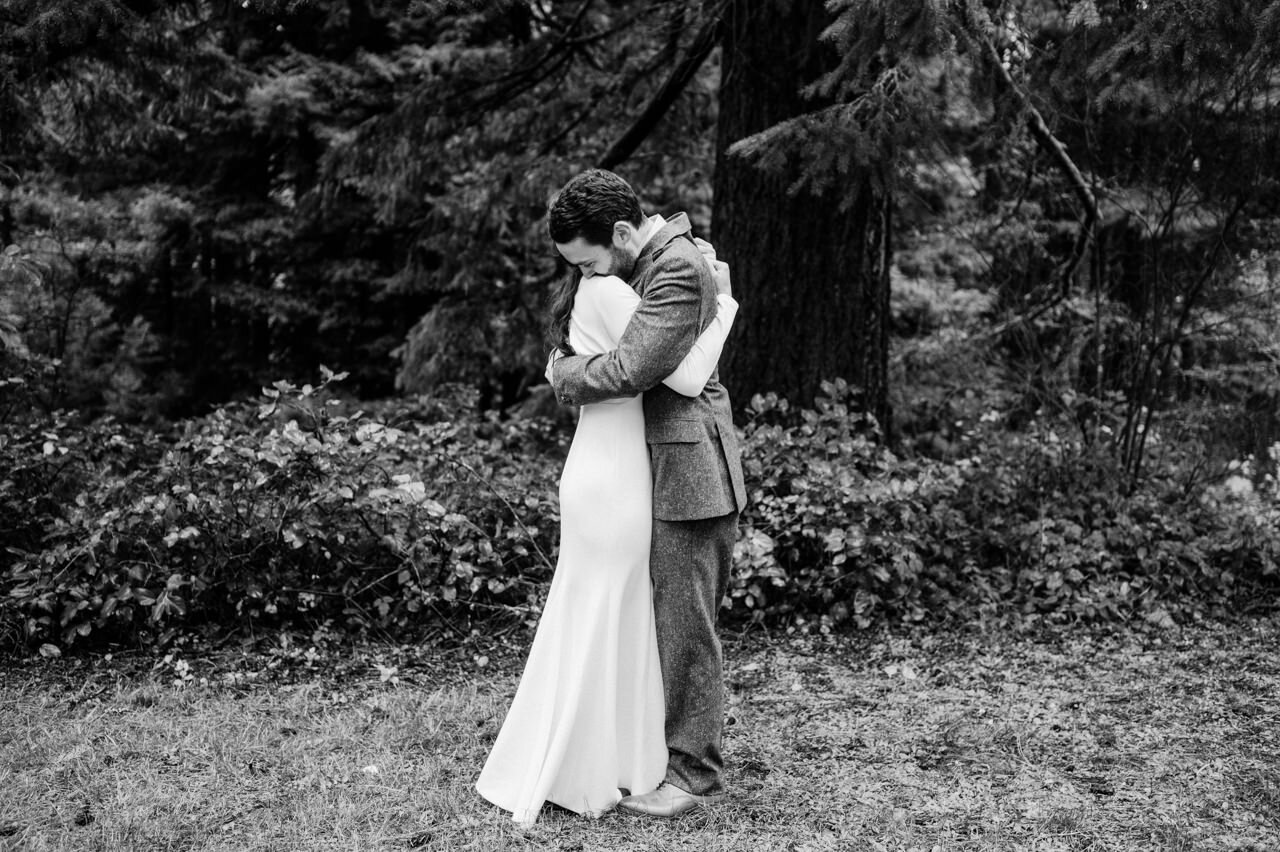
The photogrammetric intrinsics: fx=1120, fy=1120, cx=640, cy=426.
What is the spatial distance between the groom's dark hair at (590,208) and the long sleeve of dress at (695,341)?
0.15 metres

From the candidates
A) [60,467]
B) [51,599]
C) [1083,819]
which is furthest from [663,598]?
[60,467]

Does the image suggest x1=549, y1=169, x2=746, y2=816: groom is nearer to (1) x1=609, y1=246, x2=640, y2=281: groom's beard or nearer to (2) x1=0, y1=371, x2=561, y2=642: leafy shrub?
(1) x1=609, y1=246, x2=640, y2=281: groom's beard

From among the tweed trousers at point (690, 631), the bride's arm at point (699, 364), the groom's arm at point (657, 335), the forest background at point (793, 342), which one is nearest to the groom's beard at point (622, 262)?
the groom's arm at point (657, 335)

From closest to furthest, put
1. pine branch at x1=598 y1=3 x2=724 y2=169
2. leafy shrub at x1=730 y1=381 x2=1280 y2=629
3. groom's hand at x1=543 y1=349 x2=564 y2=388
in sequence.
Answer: groom's hand at x1=543 y1=349 x2=564 y2=388 → leafy shrub at x1=730 y1=381 x2=1280 y2=629 → pine branch at x1=598 y1=3 x2=724 y2=169

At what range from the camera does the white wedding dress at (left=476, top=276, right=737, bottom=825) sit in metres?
3.26

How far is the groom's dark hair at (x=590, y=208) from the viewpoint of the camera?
312 centimetres

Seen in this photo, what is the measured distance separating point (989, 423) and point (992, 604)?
63.7 inches

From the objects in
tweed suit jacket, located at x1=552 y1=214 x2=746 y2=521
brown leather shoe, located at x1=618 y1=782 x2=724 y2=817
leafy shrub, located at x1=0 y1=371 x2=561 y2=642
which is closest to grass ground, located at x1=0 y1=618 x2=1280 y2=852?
brown leather shoe, located at x1=618 y1=782 x2=724 y2=817

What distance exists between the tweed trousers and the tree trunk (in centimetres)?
302

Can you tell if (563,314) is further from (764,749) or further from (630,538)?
(764,749)

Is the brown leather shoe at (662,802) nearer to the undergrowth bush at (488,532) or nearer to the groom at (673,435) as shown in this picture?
the groom at (673,435)

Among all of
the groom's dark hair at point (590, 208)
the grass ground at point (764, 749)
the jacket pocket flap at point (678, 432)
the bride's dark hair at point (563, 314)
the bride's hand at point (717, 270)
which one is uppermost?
the groom's dark hair at point (590, 208)

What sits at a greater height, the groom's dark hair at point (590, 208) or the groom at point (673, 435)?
the groom's dark hair at point (590, 208)

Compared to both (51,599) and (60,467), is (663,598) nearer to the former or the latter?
(51,599)
